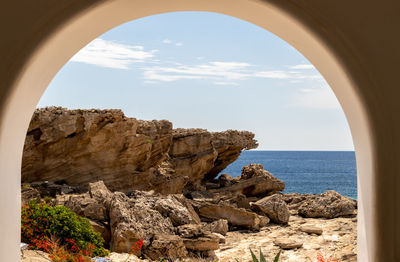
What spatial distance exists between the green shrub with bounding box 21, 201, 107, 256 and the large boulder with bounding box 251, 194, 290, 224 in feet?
23.0

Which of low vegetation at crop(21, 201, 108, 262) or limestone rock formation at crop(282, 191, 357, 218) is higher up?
low vegetation at crop(21, 201, 108, 262)

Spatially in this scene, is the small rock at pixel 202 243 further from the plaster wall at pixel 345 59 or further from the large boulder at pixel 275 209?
the large boulder at pixel 275 209

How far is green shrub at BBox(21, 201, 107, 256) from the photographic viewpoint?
6133 millimetres

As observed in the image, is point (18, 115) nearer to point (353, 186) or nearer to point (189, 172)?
point (189, 172)

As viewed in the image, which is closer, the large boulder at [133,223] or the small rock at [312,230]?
the large boulder at [133,223]

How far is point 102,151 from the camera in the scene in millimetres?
17594

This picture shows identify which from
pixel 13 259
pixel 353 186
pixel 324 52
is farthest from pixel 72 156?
pixel 353 186

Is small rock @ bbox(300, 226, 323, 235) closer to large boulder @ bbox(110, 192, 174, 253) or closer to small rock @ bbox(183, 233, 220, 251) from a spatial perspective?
small rock @ bbox(183, 233, 220, 251)

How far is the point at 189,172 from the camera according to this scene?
22.6 metres

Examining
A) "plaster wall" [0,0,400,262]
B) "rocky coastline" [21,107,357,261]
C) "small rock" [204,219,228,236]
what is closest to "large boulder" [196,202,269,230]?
"rocky coastline" [21,107,357,261]

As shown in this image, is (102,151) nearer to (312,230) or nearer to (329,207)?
(329,207)

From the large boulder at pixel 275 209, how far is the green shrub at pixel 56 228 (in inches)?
276

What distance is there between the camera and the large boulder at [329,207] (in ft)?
40.0

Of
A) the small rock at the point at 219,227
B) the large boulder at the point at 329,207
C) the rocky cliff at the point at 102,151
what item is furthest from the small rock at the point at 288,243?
the rocky cliff at the point at 102,151
